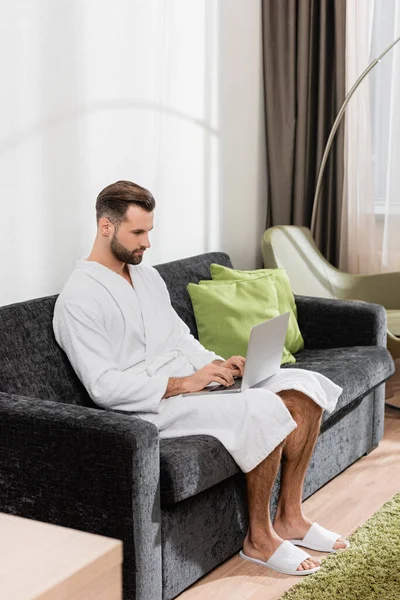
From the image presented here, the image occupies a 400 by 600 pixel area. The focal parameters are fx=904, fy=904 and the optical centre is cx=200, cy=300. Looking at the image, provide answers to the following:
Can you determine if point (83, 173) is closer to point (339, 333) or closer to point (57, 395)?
point (57, 395)

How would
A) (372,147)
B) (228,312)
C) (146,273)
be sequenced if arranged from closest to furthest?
(146,273), (228,312), (372,147)

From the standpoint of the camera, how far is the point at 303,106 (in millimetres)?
4711

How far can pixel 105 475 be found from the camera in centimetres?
229

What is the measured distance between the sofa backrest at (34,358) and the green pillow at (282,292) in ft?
3.45

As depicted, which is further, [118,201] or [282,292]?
[282,292]

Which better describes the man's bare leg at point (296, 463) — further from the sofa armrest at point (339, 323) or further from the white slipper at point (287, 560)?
the sofa armrest at point (339, 323)

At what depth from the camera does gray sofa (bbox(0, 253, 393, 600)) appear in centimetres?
228

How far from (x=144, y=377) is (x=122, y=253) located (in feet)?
1.38

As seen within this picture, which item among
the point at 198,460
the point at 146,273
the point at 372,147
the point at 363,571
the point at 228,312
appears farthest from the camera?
the point at 372,147

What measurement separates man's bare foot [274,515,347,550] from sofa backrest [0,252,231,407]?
0.72m

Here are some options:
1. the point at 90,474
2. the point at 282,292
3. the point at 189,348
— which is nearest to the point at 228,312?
the point at 282,292

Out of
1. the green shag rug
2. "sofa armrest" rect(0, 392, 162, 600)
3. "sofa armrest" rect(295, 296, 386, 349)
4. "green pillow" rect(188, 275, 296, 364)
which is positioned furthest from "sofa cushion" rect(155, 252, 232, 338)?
"sofa armrest" rect(0, 392, 162, 600)

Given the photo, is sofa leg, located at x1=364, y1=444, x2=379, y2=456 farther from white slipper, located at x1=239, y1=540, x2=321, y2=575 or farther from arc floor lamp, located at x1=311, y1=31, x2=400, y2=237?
arc floor lamp, located at x1=311, y1=31, x2=400, y2=237

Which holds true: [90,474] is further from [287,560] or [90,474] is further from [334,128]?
[334,128]
